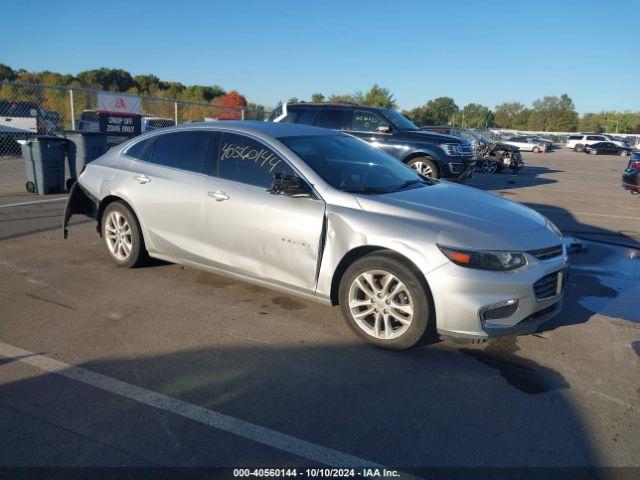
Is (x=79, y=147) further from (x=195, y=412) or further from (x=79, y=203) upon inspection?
(x=195, y=412)

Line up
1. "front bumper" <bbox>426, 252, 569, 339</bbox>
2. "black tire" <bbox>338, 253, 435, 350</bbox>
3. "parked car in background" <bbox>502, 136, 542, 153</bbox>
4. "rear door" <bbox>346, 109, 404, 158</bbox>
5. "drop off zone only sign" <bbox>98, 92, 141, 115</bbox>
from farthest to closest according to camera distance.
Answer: "parked car in background" <bbox>502, 136, 542, 153</bbox>, "drop off zone only sign" <bbox>98, 92, 141, 115</bbox>, "rear door" <bbox>346, 109, 404, 158</bbox>, "black tire" <bbox>338, 253, 435, 350</bbox>, "front bumper" <bbox>426, 252, 569, 339</bbox>

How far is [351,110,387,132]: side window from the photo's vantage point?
12.2m

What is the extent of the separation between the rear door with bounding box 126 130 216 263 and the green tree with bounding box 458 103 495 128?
105 meters

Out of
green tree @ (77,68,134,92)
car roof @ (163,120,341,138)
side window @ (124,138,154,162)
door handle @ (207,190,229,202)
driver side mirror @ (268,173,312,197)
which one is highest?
green tree @ (77,68,134,92)

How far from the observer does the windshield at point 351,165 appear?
4617 millimetres

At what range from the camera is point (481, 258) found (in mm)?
3729

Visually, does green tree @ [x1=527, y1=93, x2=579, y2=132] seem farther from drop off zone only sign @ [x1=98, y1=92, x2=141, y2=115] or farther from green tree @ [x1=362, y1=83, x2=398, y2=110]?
drop off zone only sign @ [x1=98, y1=92, x2=141, y2=115]

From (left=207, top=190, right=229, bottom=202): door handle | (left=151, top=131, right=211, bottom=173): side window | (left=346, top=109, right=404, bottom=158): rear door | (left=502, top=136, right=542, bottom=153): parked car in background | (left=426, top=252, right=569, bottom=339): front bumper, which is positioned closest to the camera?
(left=426, top=252, right=569, bottom=339): front bumper

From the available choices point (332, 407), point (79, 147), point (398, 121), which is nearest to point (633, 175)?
point (398, 121)

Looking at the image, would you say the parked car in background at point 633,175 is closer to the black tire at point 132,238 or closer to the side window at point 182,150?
the side window at point 182,150

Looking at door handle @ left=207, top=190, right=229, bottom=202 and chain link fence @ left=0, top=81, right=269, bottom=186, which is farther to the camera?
chain link fence @ left=0, top=81, right=269, bottom=186

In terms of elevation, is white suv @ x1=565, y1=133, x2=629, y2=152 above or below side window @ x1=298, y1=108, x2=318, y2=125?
below

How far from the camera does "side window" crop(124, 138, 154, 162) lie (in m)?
5.68

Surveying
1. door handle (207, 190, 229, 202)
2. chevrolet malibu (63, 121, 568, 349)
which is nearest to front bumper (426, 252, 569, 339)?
chevrolet malibu (63, 121, 568, 349)
